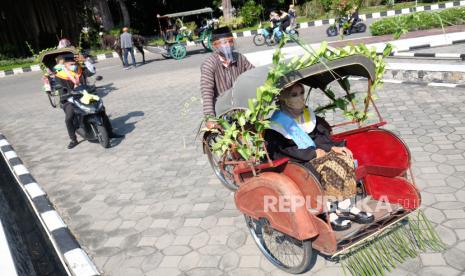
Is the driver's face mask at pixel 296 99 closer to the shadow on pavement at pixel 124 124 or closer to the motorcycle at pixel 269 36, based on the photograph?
the shadow on pavement at pixel 124 124

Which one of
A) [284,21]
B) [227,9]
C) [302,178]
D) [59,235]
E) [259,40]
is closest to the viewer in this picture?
[302,178]

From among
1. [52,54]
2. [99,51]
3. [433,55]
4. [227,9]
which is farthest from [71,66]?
[227,9]

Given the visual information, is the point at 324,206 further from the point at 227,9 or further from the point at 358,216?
the point at 227,9

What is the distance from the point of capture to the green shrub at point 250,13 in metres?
26.8

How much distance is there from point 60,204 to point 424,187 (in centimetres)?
460

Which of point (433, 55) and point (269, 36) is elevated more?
point (269, 36)

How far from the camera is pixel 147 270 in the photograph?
142 inches

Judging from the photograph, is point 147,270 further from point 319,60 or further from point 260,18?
point 260,18

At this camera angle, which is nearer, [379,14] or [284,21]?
[284,21]

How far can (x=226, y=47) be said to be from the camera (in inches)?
179

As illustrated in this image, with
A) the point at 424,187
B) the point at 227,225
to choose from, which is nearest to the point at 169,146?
the point at 227,225

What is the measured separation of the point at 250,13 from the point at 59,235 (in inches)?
979

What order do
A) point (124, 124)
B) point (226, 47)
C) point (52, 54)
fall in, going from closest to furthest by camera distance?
1. point (226, 47)
2. point (124, 124)
3. point (52, 54)

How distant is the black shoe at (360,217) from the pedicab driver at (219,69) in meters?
1.95
